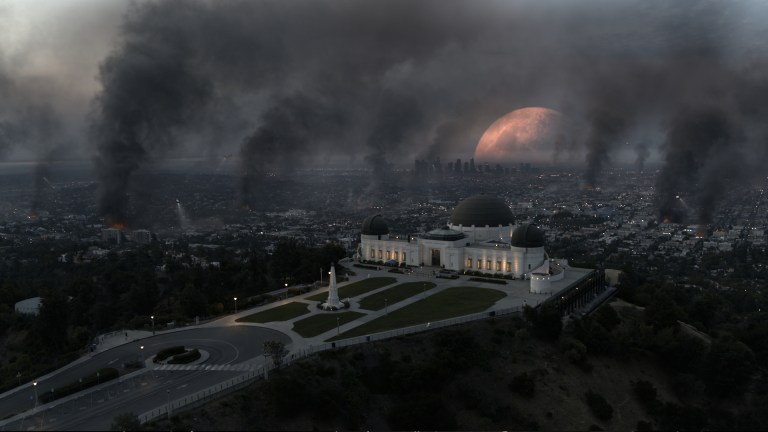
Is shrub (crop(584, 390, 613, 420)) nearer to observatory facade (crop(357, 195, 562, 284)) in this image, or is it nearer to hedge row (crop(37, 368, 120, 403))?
observatory facade (crop(357, 195, 562, 284))

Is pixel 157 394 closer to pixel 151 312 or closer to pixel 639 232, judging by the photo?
pixel 151 312

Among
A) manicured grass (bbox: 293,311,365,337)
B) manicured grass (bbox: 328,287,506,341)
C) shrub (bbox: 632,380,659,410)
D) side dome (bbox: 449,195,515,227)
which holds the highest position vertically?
side dome (bbox: 449,195,515,227)

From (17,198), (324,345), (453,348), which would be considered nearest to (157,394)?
(324,345)

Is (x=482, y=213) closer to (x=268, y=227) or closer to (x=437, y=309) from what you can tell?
(x=437, y=309)

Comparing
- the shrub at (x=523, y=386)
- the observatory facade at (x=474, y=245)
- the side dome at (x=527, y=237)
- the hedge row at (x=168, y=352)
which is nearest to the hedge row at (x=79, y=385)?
the hedge row at (x=168, y=352)

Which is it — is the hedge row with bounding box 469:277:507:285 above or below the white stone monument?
below

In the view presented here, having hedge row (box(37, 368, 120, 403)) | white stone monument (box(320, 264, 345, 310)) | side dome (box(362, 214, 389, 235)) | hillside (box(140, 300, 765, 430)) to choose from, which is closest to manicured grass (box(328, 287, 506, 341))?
hillside (box(140, 300, 765, 430))
